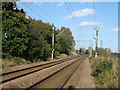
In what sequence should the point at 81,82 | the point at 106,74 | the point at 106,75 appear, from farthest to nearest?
the point at 81,82, the point at 106,74, the point at 106,75

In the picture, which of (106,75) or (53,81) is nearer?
(106,75)

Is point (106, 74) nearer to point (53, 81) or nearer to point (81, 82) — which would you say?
point (81, 82)

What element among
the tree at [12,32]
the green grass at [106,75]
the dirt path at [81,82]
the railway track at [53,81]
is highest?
the tree at [12,32]

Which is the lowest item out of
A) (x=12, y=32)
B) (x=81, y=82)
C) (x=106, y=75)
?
(x=81, y=82)

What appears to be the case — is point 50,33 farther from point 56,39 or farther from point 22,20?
point 22,20

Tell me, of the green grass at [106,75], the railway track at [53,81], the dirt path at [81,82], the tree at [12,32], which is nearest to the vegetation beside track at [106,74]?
the green grass at [106,75]

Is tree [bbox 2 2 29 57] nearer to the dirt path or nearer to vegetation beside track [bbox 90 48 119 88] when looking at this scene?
the dirt path

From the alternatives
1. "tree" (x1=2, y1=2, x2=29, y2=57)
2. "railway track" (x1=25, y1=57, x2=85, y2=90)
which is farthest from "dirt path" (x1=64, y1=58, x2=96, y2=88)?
"tree" (x1=2, y1=2, x2=29, y2=57)

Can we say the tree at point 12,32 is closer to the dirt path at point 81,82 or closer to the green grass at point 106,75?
the dirt path at point 81,82

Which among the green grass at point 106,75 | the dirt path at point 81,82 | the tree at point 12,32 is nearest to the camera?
the green grass at point 106,75

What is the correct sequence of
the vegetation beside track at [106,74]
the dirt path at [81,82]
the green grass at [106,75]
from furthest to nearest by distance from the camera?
1. the dirt path at [81,82]
2. the vegetation beside track at [106,74]
3. the green grass at [106,75]

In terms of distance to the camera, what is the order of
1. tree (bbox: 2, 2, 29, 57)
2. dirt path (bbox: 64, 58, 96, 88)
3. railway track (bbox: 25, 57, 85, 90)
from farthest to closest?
tree (bbox: 2, 2, 29, 57) → dirt path (bbox: 64, 58, 96, 88) → railway track (bbox: 25, 57, 85, 90)

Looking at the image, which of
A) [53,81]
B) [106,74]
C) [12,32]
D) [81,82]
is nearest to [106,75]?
[106,74]

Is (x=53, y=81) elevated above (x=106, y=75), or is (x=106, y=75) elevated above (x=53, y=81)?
(x=106, y=75)
